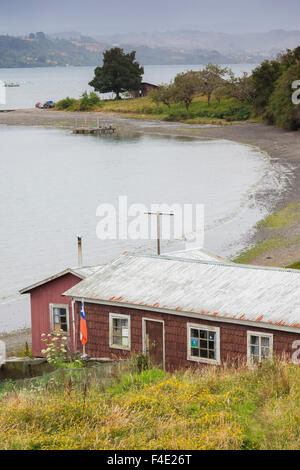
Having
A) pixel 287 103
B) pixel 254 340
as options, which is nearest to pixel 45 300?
pixel 254 340

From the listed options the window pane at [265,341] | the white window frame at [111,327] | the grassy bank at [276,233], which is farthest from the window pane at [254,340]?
the grassy bank at [276,233]

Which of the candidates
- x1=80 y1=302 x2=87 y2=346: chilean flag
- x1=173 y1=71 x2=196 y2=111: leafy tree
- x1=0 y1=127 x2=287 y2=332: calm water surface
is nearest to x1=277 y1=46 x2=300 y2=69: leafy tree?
x1=0 y1=127 x2=287 y2=332: calm water surface

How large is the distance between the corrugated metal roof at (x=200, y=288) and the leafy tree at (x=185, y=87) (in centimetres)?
11166

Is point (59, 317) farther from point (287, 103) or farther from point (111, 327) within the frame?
point (287, 103)

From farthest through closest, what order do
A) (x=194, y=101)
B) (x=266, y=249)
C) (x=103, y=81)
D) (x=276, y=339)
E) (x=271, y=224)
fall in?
(x=103, y=81), (x=194, y=101), (x=271, y=224), (x=266, y=249), (x=276, y=339)

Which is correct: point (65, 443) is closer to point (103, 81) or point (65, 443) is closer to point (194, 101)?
point (194, 101)

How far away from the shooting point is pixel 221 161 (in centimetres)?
8575

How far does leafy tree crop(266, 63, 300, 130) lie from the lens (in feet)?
325

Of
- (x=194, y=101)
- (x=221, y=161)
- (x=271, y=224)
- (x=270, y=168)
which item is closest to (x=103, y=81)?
(x=194, y=101)

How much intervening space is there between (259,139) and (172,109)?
4097 centimetres

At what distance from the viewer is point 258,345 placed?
18.0 m

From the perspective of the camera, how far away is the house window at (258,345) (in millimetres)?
17844

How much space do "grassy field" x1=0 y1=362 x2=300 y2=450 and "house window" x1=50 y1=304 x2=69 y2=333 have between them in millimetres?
9268
